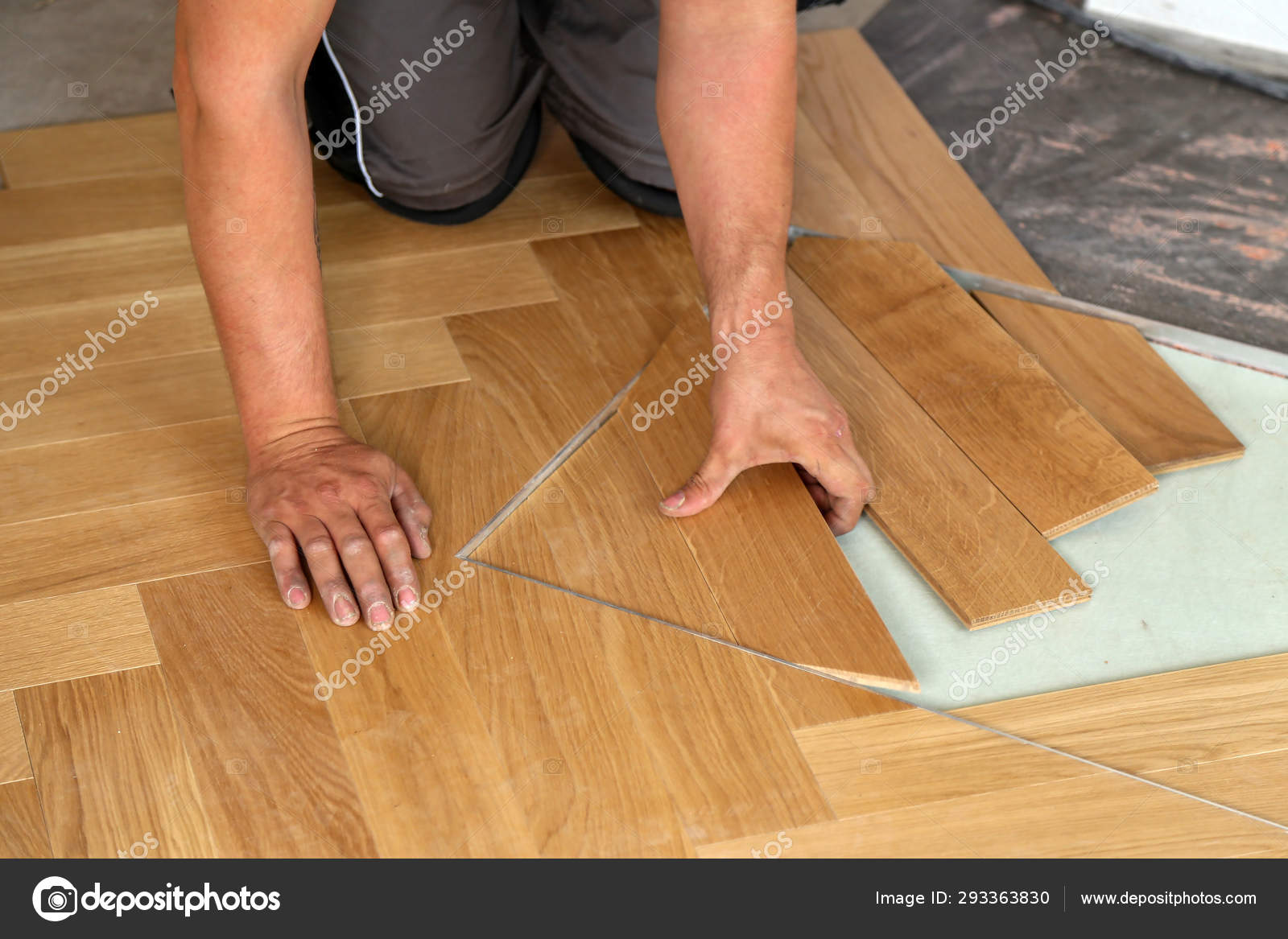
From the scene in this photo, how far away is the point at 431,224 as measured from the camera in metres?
2.12

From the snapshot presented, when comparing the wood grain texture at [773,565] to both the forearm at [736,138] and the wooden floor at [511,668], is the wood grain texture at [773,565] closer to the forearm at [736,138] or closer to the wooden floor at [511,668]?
the wooden floor at [511,668]

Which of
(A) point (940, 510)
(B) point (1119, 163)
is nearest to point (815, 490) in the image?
(A) point (940, 510)

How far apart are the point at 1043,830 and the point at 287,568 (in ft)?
→ 3.11

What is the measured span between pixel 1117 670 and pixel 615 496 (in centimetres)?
69

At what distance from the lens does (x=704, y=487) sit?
61.7 inches

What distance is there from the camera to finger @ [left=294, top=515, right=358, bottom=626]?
4.69ft

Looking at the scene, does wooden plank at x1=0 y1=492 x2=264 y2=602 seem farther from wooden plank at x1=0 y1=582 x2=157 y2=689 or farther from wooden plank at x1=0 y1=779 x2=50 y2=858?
wooden plank at x1=0 y1=779 x2=50 y2=858

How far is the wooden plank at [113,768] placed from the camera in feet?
4.09

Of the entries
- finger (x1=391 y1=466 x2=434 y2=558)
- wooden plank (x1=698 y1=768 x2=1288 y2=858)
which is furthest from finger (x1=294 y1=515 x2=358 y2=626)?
wooden plank (x1=698 y1=768 x2=1288 y2=858)

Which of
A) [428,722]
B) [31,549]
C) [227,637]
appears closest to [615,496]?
[428,722]

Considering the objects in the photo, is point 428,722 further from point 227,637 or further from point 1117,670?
point 1117,670

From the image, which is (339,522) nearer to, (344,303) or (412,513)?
(412,513)
